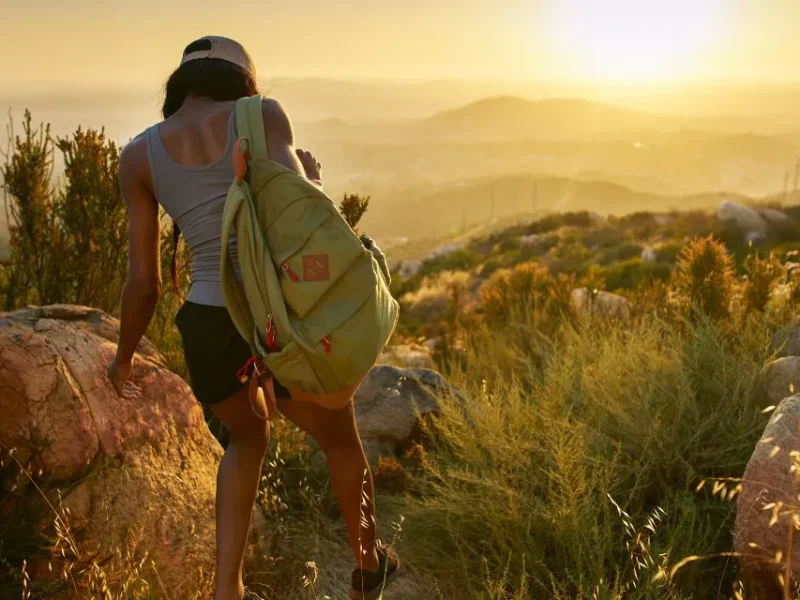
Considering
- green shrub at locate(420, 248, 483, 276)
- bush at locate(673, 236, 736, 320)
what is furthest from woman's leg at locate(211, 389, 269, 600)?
green shrub at locate(420, 248, 483, 276)

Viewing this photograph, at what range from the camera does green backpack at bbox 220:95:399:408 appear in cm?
187

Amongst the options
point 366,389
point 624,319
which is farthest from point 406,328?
point 366,389

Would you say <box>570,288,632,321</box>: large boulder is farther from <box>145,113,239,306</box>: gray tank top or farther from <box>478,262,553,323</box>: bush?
<box>145,113,239,306</box>: gray tank top

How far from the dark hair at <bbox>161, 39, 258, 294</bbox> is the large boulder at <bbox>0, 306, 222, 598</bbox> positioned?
2.66 feet

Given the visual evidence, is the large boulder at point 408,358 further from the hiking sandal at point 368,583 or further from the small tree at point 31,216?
the hiking sandal at point 368,583

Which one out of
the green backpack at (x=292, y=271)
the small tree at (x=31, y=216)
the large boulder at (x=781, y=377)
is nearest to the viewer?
the green backpack at (x=292, y=271)

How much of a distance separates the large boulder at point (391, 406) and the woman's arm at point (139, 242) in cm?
207

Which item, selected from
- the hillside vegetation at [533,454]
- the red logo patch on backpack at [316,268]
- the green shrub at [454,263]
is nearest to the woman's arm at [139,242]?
the red logo patch on backpack at [316,268]

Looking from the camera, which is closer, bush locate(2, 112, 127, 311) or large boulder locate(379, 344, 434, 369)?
bush locate(2, 112, 127, 311)

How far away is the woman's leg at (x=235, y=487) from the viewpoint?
2.19 meters

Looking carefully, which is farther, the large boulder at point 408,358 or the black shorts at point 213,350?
the large boulder at point 408,358

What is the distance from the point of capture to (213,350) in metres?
2.07

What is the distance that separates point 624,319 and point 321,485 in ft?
10.4

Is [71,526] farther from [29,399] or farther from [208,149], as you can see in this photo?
[208,149]
